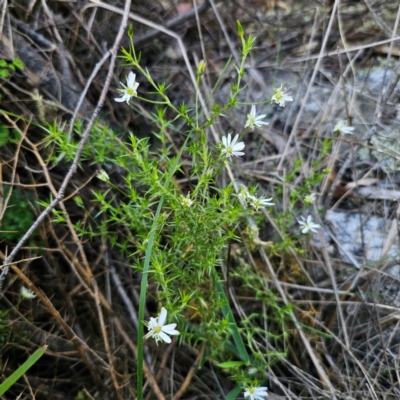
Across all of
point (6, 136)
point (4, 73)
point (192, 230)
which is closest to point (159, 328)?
point (192, 230)

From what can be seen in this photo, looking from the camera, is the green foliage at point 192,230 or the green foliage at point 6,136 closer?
the green foliage at point 192,230

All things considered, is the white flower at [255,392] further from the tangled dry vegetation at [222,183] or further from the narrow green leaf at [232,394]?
the tangled dry vegetation at [222,183]

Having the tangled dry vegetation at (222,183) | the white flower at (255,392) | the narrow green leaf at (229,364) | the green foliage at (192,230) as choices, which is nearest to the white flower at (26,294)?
the tangled dry vegetation at (222,183)

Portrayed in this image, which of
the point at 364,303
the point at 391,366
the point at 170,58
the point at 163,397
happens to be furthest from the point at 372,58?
the point at 163,397

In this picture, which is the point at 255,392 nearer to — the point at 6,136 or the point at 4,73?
the point at 6,136

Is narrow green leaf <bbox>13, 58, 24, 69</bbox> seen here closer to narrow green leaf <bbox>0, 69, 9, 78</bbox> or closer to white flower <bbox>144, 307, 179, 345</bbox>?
narrow green leaf <bbox>0, 69, 9, 78</bbox>

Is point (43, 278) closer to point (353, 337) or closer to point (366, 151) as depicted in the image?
point (353, 337)

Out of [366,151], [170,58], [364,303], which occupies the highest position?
[170,58]

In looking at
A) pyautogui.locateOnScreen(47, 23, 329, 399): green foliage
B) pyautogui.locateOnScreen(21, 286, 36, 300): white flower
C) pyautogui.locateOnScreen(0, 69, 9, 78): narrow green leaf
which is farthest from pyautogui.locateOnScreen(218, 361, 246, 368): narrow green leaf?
pyautogui.locateOnScreen(0, 69, 9, 78): narrow green leaf
